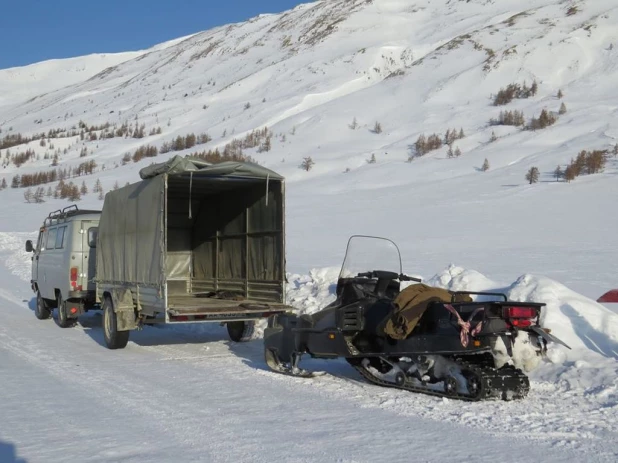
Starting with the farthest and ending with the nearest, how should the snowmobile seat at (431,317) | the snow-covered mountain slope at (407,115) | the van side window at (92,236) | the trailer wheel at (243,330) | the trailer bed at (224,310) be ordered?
the snow-covered mountain slope at (407,115) → the van side window at (92,236) → the trailer wheel at (243,330) → the trailer bed at (224,310) → the snowmobile seat at (431,317)

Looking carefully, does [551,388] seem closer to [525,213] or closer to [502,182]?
[525,213]

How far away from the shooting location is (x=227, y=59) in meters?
78.9

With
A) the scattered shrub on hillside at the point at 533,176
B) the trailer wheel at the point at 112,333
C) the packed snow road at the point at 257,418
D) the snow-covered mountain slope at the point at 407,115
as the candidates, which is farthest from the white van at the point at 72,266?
the scattered shrub on hillside at the point at 533,176

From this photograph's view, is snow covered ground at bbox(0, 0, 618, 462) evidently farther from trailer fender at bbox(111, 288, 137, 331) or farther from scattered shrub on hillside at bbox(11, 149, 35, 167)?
scattered shrub on hillside at bbox(11, 149, 35, 167)

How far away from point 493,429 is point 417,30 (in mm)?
70025

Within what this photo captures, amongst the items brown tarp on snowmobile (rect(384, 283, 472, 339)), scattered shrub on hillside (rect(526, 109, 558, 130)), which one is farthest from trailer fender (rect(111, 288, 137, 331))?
scattered shrub on hillside (rect(526, 109, 558, 130))

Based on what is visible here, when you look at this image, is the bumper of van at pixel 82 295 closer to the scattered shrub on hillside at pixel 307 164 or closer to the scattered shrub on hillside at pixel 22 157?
the scattered shrub on hillside at pixel 307 164

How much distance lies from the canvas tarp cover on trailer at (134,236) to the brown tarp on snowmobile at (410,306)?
3523mm

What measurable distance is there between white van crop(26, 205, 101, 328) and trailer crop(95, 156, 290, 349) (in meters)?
1.01

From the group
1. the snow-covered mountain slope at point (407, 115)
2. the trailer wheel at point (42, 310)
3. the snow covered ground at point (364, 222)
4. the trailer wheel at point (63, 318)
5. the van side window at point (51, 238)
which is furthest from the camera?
the snow-covered mountain slope at point (407, 115)

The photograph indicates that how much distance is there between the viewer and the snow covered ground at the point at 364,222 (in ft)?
19.5

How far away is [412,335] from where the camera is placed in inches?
288

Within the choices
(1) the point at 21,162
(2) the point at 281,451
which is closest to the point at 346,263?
(2) the point at 281,451

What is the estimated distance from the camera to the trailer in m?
9.82
